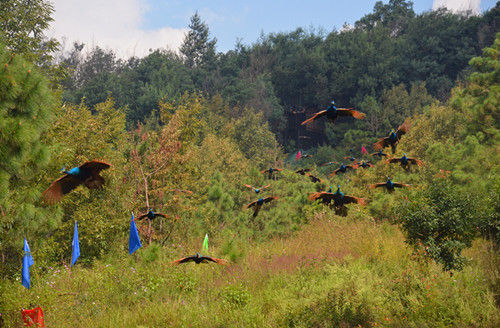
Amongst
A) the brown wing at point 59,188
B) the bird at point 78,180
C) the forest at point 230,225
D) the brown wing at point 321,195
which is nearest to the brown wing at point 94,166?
the bird at point 78,180

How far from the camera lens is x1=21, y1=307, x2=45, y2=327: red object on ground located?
6191 mm

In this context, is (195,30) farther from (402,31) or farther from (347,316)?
(347,316)

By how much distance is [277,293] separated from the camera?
6.97m

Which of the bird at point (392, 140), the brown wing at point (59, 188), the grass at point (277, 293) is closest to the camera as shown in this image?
the brown wing at point (59, 188)

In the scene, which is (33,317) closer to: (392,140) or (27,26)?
(392,140)

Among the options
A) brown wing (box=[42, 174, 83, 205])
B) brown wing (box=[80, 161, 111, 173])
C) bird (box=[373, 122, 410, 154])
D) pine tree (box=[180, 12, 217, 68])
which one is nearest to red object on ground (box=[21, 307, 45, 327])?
brown wing (box=[42, 174, 83, 205])

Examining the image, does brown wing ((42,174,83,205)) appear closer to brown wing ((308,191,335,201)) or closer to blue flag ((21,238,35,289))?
blue flag ((21,238,35,289))

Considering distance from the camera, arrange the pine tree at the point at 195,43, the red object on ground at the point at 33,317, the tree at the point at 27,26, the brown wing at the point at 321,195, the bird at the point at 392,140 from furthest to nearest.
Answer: the pine tree at the point at 195,43 → the tree at the point at 27,26 → the bird at the point at 392,140 → the red object on ground at the point at 33,317 → the brown wing at the point at 321,195

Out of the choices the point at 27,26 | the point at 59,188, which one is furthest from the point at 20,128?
the point at 27,26

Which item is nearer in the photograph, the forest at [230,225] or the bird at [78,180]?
the bird at [78,180]

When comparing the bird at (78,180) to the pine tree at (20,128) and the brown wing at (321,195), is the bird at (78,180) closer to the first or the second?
the pine tree at (20,128)

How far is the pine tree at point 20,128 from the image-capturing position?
592 centimetres

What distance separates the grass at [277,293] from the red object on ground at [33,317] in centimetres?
24

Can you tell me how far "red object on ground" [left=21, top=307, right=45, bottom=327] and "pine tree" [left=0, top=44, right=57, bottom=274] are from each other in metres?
1.57
